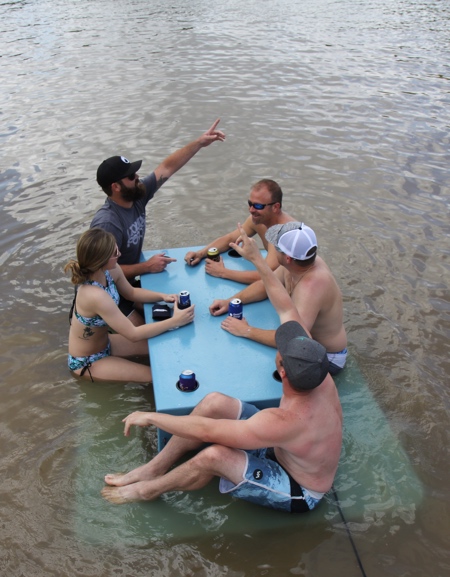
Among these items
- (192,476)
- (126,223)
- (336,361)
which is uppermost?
(126,223)

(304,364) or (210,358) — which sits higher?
→ (304,364)

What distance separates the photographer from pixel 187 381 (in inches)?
161

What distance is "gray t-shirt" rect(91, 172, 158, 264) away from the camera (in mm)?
5688

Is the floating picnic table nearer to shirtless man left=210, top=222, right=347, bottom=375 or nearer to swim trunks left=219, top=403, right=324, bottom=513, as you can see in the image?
shirtless man left=210, top=222, right=347, bottom=375

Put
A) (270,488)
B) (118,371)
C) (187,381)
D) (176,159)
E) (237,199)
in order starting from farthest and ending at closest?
(237,199) < (176,159) < (118,371) < (187,381) < (270,488)

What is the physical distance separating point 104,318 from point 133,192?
1.60m

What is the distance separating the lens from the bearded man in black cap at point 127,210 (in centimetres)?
561

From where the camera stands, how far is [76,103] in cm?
1293

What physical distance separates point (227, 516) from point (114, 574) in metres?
0.89

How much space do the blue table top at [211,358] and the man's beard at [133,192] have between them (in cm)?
105

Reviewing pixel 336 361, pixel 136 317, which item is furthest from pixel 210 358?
pixel 136 317

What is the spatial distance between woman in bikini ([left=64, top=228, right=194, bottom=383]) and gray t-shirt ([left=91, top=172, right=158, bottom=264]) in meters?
0.55

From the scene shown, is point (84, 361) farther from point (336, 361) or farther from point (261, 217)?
point (336, 361)

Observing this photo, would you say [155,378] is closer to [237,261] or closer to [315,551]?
[315,551]
